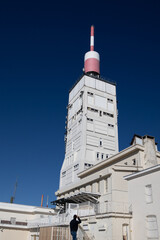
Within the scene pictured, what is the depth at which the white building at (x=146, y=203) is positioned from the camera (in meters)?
19.9

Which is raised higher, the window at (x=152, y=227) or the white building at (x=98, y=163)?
the white building at (x=98, y=163)

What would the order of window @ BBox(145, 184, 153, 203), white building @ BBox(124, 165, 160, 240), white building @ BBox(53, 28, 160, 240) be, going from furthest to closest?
white building @ BBox(53, 28, 160, 240) < window @ BBox(145, 184, 153, 203) < white building @ BBox(124, 165, 160, 240)

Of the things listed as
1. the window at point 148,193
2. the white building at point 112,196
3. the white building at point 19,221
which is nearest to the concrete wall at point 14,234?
the white building at point 19,221

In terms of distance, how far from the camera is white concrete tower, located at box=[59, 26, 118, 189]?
5316 cm

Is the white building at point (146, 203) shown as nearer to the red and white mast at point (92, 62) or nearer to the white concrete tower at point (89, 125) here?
the white concrete tower at point (89, 125)

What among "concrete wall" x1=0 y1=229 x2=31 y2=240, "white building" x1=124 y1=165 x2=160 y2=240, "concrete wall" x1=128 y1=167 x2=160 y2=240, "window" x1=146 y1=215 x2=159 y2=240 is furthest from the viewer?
"concrete wall" x1=0 y1=229 x2=31 y2=240

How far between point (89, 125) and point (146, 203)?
35059 millimetres

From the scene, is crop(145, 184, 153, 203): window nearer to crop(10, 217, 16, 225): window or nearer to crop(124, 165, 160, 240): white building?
crop(124, 165, 160, 240): white building

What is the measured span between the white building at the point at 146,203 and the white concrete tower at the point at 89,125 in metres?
28.3

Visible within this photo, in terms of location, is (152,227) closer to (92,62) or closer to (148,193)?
(148,193)

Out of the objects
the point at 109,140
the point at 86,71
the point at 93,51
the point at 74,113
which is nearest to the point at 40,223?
the point at 109,140

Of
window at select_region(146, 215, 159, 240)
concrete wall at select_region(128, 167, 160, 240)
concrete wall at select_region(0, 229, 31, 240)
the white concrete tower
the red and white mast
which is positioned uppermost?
the red and white mast

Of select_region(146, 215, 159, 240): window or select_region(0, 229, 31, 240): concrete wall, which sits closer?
select_region(146, 215, 159, 240): window

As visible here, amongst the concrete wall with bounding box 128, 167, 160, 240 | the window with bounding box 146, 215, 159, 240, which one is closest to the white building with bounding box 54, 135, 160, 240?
Answer: the concrete wall with bounding box 128, 167, 160, 240
